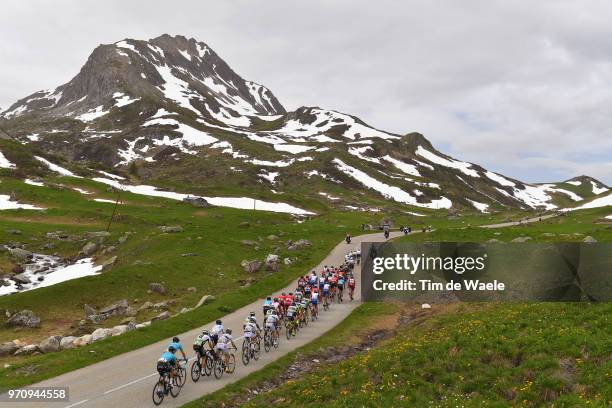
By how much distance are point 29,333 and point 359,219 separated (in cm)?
8318

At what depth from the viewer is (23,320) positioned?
39781 mm

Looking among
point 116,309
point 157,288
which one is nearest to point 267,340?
point 116,309

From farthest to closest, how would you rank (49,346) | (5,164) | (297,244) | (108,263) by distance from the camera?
(5,164) → (297,244) → (108,263) → (49,346)

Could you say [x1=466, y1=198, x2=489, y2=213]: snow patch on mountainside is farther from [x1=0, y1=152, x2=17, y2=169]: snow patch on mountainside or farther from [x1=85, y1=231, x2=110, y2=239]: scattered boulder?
[x1=0, y1=152, x2=17, y2=169]: snow patch on mountainside

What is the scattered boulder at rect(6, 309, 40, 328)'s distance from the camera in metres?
39.5

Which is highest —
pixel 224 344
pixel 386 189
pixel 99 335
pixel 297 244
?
pixel 386 189

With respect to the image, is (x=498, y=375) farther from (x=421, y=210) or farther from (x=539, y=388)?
(x=421, y=210)

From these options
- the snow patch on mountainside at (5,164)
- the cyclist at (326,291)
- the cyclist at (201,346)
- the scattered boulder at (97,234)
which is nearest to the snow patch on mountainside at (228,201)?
the snow patch on mountainside at (5,164)

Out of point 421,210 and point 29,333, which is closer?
point 29,333

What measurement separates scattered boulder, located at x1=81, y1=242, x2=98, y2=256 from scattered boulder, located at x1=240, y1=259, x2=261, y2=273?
2257 cm

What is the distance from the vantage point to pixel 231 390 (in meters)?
23.4

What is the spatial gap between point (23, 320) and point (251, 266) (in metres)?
26.5

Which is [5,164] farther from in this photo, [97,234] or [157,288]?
[157,288]

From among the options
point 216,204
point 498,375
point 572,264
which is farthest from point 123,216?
point 498,375
